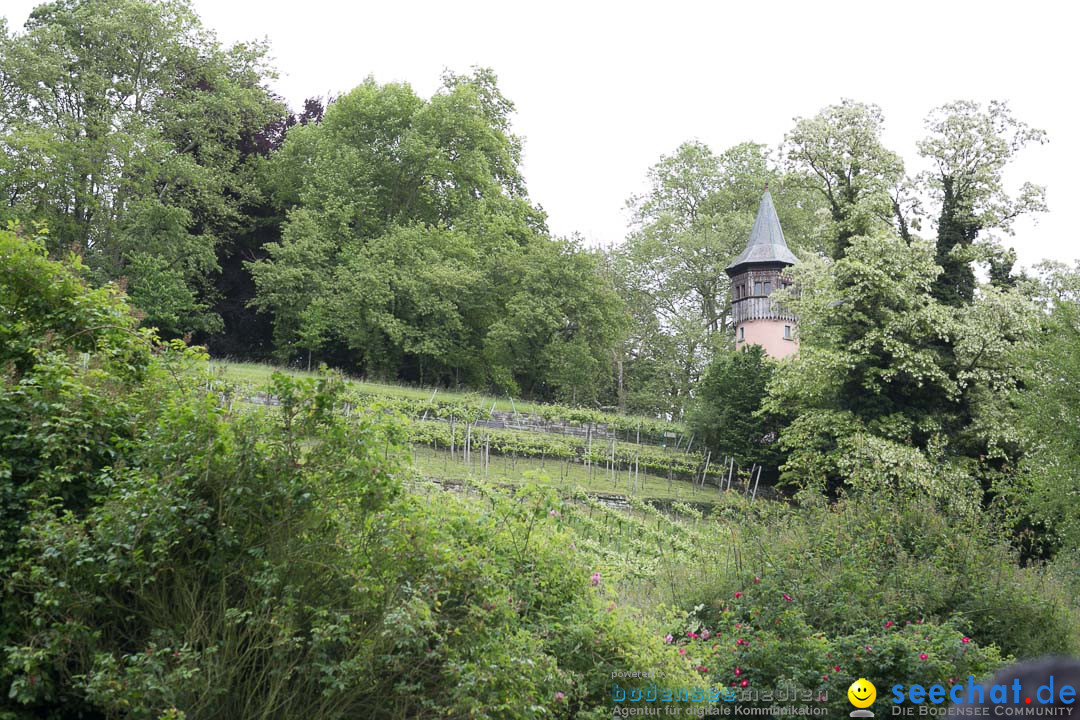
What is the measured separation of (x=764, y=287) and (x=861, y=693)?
3295 cm

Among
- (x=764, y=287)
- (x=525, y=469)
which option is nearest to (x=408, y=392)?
(x=525, y=469)

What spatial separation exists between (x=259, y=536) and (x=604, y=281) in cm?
3180

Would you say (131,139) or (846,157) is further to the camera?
(131,139)

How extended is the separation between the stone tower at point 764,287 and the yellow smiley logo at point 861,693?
104ft

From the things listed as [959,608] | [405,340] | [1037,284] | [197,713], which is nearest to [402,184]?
[405,340]

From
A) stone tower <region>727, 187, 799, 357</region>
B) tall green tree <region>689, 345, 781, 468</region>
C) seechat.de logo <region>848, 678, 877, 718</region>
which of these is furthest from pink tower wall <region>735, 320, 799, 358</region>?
seechat.de logo <region>848, 678, 877, 718</region>

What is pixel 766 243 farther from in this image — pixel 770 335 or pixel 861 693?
pixel 861 693

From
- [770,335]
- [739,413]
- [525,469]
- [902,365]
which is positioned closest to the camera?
[525,469]

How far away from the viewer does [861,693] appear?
22.1 ft

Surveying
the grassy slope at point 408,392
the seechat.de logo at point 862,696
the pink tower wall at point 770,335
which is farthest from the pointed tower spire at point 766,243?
the seechat.de logo at point 862,696

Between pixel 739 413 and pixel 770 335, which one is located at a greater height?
pixel 770 335

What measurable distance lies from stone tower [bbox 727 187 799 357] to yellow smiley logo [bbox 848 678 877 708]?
31832 mm

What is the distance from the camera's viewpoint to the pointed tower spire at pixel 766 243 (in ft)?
126

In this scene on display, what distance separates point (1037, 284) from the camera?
29.2 meters
